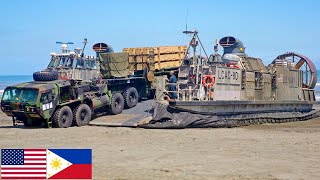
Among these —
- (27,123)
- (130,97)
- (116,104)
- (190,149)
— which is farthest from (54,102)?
(190,149)

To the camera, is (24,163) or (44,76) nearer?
(24,163)

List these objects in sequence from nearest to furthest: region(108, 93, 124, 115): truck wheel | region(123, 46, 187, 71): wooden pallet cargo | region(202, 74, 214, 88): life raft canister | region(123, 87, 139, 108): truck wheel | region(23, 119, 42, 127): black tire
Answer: region(202, 74, 214, 88): life raft canister
region(23, 119, 42, 127): black tire
region(108, 93, 124, 115): truck wheel
region(123, 87, 139, 108): truck wheel
region(123, 46, 187, 71): wooden pallet cargo

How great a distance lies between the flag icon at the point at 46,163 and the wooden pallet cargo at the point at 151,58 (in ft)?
48.5

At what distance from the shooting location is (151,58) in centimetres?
2005

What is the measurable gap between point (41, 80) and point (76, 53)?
165 inches

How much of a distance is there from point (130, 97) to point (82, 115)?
136 inches

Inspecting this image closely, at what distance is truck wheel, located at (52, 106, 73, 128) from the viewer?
1509 centimetres

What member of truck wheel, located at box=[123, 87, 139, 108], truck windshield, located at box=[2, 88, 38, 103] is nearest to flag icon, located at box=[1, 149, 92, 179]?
truck windshield, located at box=[2, 88, 38, 103]

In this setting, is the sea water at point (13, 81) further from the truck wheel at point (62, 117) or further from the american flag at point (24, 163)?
the american flag at point (24, 163)

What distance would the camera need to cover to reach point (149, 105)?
754 inches

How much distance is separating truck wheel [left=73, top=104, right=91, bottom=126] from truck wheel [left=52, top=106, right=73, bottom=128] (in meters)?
0.20

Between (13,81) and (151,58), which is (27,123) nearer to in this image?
(151,58)

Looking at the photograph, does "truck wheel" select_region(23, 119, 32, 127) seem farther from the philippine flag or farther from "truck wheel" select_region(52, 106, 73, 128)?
the philippine flag

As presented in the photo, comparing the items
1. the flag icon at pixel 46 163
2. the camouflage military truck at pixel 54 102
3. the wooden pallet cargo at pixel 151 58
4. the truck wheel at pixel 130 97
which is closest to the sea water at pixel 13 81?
the wooden pallet cargo at pixel 151 58
